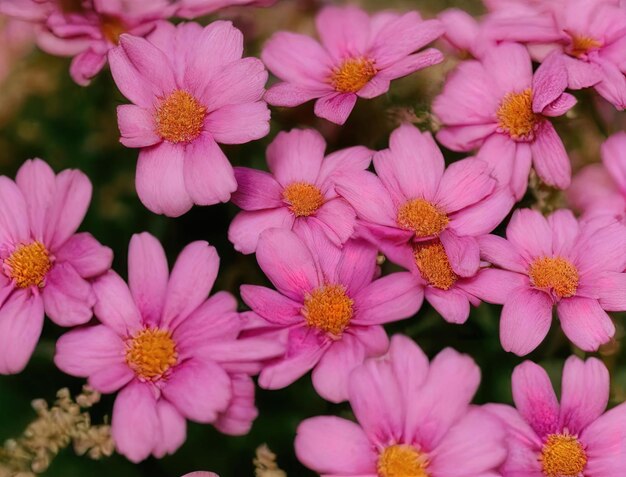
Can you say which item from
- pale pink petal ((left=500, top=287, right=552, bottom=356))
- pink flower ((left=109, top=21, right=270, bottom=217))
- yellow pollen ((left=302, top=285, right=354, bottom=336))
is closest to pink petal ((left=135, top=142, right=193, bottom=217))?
pink flower ((left=109, top=21, right=270, bottom=217))

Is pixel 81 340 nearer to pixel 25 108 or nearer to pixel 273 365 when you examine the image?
pixel 273 365

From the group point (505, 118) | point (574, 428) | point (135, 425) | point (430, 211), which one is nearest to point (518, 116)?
point (505, 118)

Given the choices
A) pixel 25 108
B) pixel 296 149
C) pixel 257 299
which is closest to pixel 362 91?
pixel 296 149

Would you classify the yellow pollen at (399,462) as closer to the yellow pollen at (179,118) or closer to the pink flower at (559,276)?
the pink flower at (559,276)

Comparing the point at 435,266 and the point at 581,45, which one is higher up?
the point at 581,45

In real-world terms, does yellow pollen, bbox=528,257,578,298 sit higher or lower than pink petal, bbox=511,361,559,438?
higher

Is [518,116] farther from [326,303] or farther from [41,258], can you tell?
[41,258]

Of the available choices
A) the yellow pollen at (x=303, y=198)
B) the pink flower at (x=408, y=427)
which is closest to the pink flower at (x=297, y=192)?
the yellow pollen at (x=303, y=198)

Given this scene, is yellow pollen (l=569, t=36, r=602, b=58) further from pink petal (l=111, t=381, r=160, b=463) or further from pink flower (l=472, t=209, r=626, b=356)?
pink petal (l=111, t=381, r=160, b=463)
